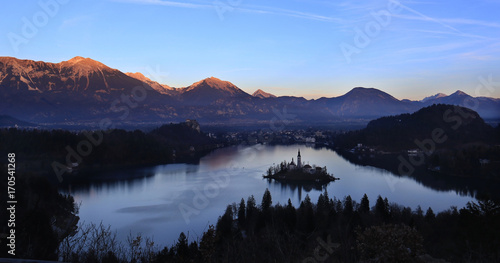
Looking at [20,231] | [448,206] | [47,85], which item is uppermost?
[47,85]

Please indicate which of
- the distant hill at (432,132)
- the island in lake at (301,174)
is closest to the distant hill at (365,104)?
the distant hill at (432,132)

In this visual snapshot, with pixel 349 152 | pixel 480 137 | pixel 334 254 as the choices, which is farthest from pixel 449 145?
pixel 334 254

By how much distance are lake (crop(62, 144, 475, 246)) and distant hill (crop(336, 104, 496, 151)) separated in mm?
7956

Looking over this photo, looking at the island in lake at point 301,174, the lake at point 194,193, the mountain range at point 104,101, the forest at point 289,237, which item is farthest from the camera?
the mountain range at point 104,101

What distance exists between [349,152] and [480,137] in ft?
23.1

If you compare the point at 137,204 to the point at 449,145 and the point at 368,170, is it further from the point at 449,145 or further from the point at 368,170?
the point at 449,145

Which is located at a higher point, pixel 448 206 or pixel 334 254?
pixel 334 254

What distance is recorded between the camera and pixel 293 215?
6117 mm

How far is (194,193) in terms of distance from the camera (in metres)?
9.77

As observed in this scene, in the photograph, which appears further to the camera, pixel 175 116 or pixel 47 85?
pixel 175 116

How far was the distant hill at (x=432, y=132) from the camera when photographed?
2027 centimetres

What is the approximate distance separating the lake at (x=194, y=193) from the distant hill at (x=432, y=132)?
26.1 ft

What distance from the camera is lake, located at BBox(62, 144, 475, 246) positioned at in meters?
6.90

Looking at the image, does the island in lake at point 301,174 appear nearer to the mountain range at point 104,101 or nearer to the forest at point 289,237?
the forest at point 289,237
